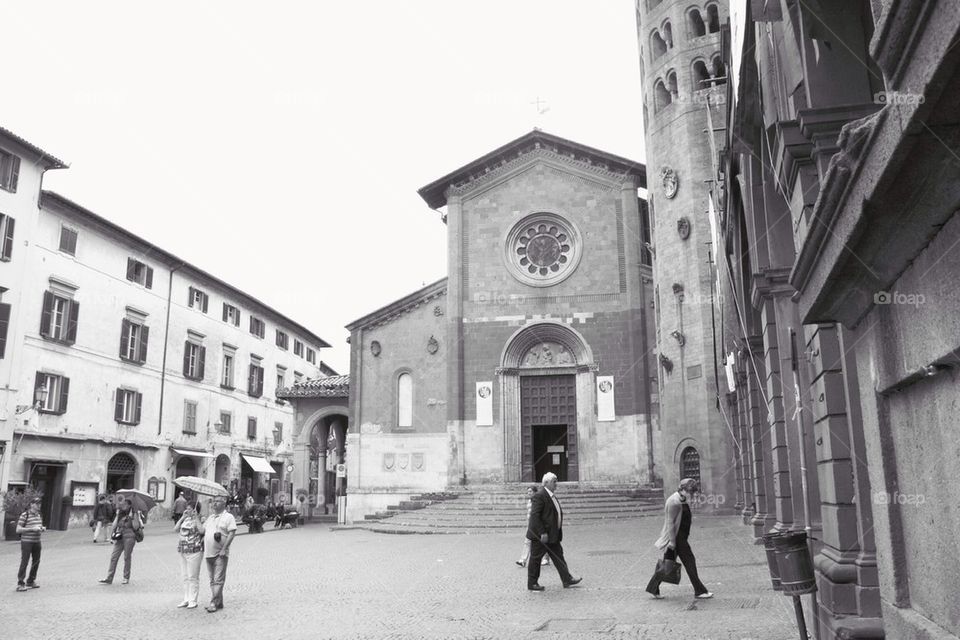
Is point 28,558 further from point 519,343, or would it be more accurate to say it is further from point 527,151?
point 527,151

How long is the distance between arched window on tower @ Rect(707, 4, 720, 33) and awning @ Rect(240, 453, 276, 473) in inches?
1284

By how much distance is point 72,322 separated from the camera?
30.9 m

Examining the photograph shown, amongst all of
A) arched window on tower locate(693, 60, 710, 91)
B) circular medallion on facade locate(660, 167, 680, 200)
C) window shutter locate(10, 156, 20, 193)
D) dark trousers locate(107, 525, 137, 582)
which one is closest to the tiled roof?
window shutter locate(10, 156, 20, 193)

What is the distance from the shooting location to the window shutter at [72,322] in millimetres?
30625

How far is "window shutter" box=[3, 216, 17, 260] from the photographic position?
27.1m

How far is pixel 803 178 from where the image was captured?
718cm

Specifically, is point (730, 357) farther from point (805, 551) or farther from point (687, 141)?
point (805, 551)

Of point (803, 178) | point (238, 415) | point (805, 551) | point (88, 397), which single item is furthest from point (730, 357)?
point (238, 415)

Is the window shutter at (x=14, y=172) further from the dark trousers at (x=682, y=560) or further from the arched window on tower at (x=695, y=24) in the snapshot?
the dark trousers at (x=682, y=560)

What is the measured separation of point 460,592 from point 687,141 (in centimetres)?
1776

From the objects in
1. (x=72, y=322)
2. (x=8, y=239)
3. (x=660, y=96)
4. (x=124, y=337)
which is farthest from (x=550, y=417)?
(x=8, y=239)

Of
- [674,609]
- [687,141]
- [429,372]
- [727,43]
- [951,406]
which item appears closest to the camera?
[951,406]

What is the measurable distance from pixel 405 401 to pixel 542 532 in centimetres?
2053

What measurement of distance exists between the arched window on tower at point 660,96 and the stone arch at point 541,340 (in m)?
8.62
